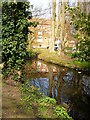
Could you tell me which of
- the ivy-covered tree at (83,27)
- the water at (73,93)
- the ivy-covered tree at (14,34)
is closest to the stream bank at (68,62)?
the water at (73,93)

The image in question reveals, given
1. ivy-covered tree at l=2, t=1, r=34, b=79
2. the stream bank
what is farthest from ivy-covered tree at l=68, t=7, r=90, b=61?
the stream bank

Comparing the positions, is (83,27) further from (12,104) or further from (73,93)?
(73,93)

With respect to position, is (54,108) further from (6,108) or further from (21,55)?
(21,55)

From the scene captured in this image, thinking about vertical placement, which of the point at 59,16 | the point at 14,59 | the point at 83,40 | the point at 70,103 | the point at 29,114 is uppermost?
the point at 59,16

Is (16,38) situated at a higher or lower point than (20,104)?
higher

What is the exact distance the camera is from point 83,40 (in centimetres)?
893

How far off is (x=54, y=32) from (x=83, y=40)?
18279 millimetres

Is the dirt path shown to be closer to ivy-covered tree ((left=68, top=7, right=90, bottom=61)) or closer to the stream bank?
ivy-covered tree ((left=68, top=7, right=90, bottom=61))

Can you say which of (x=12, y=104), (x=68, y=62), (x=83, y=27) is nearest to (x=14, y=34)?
(x=83, y=27)

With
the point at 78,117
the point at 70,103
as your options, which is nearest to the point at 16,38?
the point at 70,103

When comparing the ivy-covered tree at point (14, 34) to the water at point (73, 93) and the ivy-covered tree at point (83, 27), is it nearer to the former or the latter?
the water at point (73, 93)

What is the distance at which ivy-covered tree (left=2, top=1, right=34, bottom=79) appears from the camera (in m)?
9.85

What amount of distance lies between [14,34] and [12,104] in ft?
13.1

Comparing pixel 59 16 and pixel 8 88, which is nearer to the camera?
pixel 8 88
